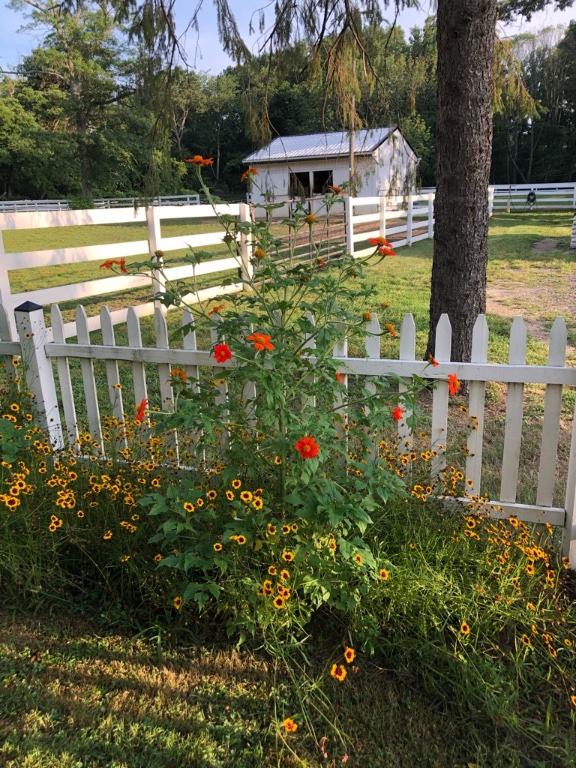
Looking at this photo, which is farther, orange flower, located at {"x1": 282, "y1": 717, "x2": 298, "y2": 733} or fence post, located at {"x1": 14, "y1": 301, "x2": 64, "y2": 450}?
fence post, located at {"x1": 14, "y1": 301, "x2": 64, "y2": 450}

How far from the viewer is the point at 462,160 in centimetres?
385

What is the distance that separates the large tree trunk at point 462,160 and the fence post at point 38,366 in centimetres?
244

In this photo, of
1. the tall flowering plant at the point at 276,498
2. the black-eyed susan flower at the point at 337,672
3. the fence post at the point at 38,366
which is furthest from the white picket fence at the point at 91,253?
the black-eyed susan flower at the point at 337,672

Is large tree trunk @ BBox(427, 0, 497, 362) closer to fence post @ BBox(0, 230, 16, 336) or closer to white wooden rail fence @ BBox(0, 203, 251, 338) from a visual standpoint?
white wooden rail fence @ BBox(0, 203, 251, 338)

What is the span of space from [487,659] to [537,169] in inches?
1700

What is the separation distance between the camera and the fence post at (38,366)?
3.22m

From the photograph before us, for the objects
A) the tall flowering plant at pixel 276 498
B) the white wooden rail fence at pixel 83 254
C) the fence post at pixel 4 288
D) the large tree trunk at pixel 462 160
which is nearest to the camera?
the tall flowering plant at pixel 276 498

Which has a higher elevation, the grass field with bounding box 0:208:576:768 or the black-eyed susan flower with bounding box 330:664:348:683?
the black-eyed susan flower with bounding box 330:664:348:683

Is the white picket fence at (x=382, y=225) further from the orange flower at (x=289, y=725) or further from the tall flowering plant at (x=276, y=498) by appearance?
the orange flower at (x=289, y=725)

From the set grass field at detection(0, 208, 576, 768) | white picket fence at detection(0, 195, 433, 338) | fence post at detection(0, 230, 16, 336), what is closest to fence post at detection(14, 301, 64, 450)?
grass field at detection(0, 208, 576, 768)

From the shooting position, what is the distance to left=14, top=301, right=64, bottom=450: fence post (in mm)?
3219

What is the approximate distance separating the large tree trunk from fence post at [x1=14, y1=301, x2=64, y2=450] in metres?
2.44

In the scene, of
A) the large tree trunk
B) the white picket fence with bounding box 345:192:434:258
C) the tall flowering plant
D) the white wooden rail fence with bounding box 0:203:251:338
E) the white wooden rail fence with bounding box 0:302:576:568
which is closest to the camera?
the tall flowering plant

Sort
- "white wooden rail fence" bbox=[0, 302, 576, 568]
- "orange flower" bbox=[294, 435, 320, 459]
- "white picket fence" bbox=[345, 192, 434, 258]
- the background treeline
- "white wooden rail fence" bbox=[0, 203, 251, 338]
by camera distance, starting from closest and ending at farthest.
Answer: "orange flower" bbox=[294, 435, 320, 459]
"white wooden rail fence" bbox=[0, 302, 576, 568]
"white wooden rail fence" bbox=[0, 203, 251, 338]
"white picket fence" bbox=[345, 192, 434, 258]
the background treeline
